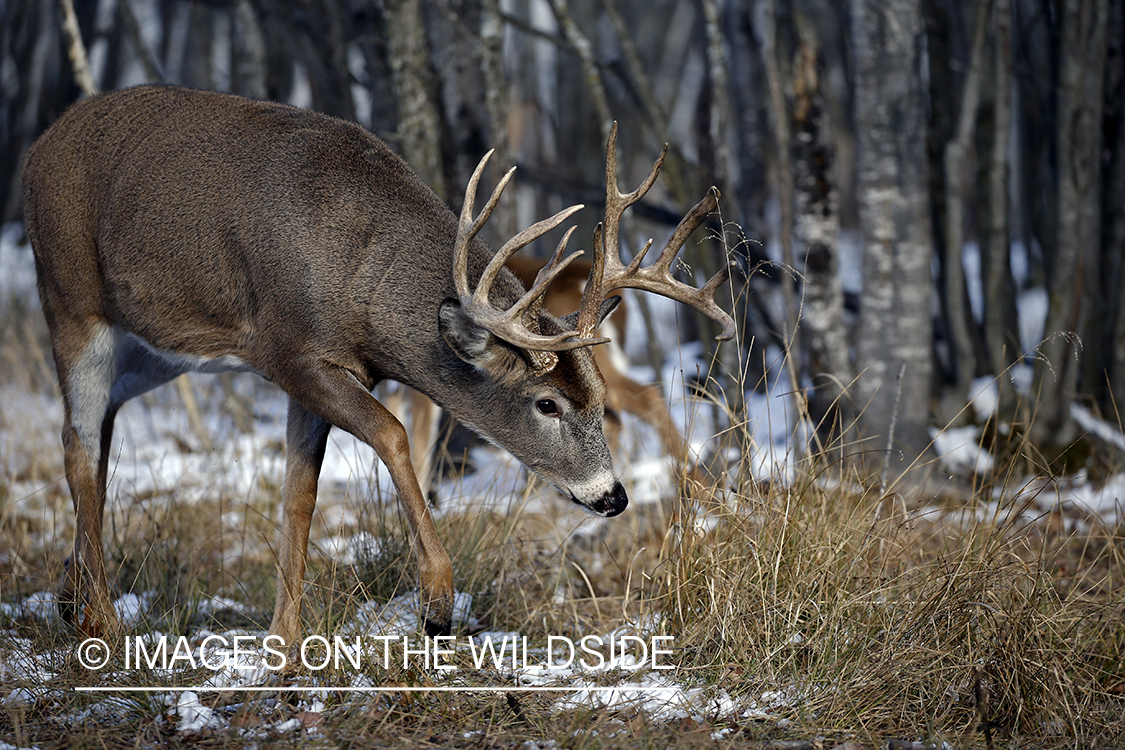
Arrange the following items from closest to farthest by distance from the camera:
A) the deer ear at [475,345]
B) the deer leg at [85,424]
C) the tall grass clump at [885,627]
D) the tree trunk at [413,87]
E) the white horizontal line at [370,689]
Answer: the white horizontal line at [370,689], the tall grass clump at [885,627], the deer ear at [475,345], the deer leg at [85,424], the tree trunk at [413,87]

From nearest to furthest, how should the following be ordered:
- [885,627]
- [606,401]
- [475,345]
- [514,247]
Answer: [514,247]
[885,627]
[475,345]
[606,401]

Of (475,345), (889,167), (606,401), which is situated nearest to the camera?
(475,345)

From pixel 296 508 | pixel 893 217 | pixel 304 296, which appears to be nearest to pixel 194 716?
pixel 296 508

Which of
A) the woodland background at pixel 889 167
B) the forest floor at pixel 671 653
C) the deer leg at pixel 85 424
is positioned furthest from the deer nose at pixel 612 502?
the deer leg at pixel 85 424

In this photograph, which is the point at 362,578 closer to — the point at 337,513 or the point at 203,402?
the point at 337,513

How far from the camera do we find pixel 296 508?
3.89 meters

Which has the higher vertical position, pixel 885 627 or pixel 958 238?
pixel 958 238

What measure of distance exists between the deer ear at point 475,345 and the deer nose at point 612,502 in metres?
0.56

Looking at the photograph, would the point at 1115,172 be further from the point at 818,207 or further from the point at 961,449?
the point at 818,207

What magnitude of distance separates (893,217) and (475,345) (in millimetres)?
3765

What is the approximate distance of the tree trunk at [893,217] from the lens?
612 centimetres

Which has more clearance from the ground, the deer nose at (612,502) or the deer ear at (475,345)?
the deer ear at (475,345)

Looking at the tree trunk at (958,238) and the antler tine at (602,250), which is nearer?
the antler tine at (602,250)

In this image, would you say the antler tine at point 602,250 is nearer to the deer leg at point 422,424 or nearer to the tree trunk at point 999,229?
the deer leg at point 422,424
